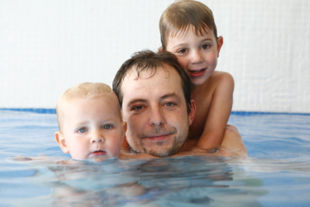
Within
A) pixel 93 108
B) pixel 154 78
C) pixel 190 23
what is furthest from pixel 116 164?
pixel 190 23

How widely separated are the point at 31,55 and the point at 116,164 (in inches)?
187

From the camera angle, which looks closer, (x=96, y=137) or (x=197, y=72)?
(x=96, y=137)

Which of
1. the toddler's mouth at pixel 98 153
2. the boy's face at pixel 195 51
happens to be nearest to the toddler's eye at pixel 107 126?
the toddler's mouth at pixel 98 153

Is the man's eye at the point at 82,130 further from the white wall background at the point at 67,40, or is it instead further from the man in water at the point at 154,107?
the white wall background at the point at 67,40

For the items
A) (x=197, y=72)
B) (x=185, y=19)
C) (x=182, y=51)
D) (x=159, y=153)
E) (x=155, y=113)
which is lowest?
(x=159, y=153)

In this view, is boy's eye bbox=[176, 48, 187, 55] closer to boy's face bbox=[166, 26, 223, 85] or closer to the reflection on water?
boy's face bbox=[166, 26, 223, 85]

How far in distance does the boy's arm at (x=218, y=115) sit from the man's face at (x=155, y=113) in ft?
1.14

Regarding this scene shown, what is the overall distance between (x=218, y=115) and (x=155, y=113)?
2.07ft

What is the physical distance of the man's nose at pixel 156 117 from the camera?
6.35ft

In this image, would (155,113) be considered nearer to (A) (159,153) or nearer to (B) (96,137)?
(A) (159,153)

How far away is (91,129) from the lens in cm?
173

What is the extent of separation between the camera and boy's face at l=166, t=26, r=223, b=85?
2270 millimetres

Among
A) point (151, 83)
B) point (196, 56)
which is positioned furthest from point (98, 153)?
point (196, 56)

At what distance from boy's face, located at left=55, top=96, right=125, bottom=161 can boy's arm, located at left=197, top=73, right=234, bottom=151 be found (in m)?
0.76
